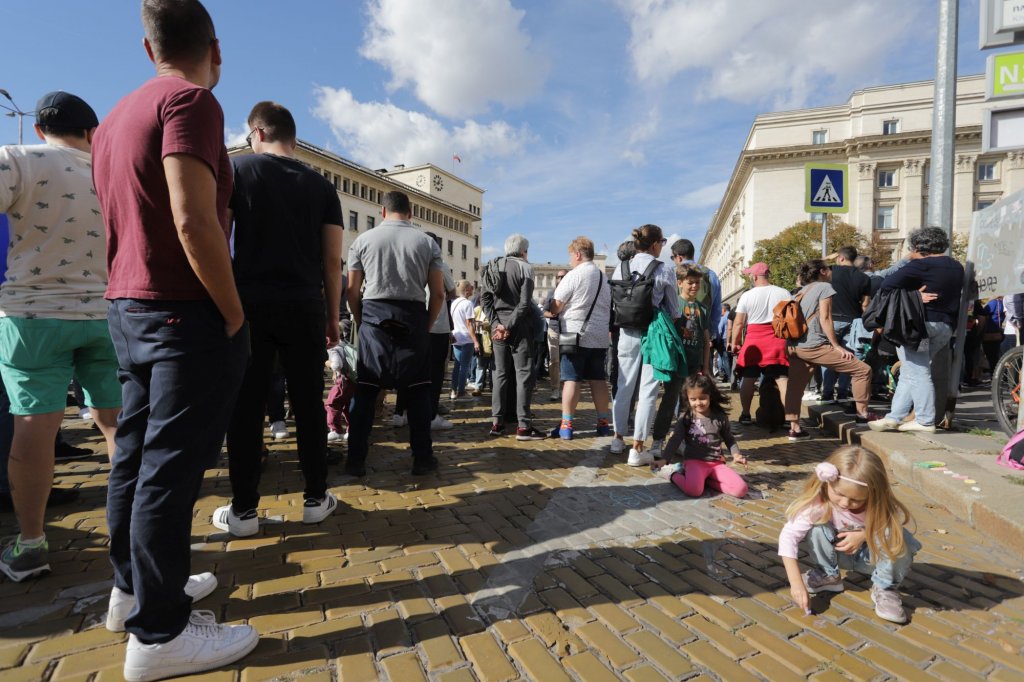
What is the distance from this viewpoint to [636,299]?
473cm

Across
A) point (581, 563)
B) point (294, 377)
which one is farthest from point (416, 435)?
point (581, 563)

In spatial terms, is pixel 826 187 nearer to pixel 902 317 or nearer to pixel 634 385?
pixel 902 317

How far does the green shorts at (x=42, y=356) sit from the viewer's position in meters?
2.46

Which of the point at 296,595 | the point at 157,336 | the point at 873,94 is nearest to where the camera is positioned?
the point at 157,336

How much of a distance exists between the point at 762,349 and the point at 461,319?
4.32m

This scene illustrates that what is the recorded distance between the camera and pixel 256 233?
297cm

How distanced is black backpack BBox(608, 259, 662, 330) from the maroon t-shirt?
3558 mm

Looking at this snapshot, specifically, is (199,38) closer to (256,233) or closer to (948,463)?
(256,233)

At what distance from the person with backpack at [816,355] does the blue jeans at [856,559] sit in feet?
11.4

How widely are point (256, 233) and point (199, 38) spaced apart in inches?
45.7

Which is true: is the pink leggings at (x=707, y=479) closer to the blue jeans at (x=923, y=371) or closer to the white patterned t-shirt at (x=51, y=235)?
the blue jeans at (x=923, y=371)

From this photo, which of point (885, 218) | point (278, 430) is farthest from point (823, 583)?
point (885, 218)

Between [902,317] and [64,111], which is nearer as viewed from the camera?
[64,111]

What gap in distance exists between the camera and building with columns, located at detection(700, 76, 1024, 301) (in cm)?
4706
